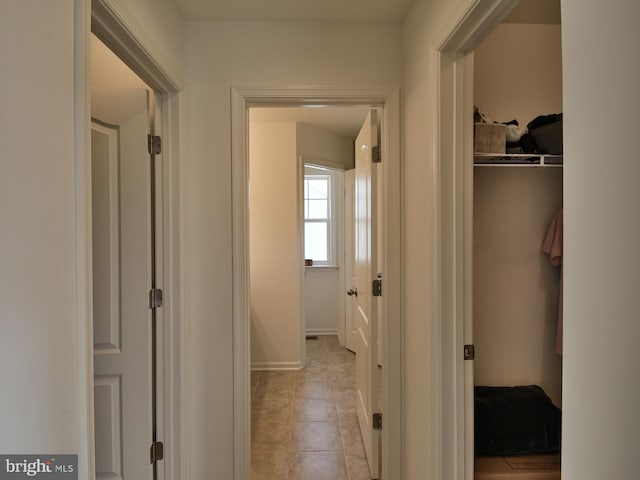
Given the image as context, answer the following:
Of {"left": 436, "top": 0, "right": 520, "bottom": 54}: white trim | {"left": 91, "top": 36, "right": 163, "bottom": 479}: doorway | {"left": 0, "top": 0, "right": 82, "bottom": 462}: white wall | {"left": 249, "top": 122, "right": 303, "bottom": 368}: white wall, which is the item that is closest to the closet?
{"left": 436, "top": 0, "right": 520, "bottom": 54}: white trim

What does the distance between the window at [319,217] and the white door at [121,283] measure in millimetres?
3289

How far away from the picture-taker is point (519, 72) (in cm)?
189

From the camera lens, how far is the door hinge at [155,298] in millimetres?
1657

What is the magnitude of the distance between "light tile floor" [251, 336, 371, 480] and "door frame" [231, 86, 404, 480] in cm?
43

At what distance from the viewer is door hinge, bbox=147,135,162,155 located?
1.66 meters

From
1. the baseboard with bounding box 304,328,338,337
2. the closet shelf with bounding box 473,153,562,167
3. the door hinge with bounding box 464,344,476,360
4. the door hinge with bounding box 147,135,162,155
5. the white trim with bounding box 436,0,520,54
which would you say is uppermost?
the white trim with bounding box 436,0,520,54

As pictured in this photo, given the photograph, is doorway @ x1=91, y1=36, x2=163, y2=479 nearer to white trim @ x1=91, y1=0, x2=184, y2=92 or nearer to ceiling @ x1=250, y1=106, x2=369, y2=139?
white trim @ x1=91, y1=0, x2=184, y2=92

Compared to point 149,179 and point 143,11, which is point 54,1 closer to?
point 143,11

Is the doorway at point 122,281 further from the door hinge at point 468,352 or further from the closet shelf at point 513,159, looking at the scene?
the closet shelf at point 513,159

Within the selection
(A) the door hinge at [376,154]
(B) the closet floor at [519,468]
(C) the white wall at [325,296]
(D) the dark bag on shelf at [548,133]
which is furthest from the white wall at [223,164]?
(C) the white wall at [325,296]

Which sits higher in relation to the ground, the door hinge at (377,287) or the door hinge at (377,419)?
the door hinge at (377,287)

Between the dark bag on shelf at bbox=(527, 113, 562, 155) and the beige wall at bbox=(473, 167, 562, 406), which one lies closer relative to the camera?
the dark bag on shelf at bbox=(527, 113, 562, 155)

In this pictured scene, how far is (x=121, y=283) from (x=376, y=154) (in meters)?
1.41

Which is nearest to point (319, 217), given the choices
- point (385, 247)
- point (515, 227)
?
point (385, 247)
